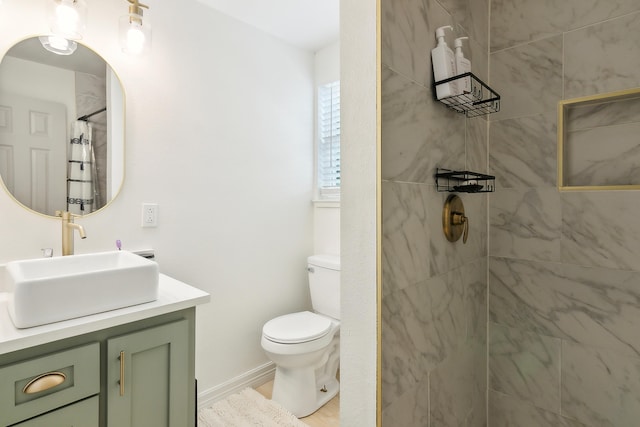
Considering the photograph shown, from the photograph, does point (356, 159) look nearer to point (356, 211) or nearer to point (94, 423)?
point (356, 211)

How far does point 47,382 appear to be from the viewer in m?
0.94

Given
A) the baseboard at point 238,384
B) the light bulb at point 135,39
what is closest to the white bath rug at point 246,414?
the baseboard at point 238,384

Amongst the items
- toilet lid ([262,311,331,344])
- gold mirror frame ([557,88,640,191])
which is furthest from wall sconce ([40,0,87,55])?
gold mirror frame ([557,88,640,191])

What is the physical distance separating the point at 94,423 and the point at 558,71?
1931 mm

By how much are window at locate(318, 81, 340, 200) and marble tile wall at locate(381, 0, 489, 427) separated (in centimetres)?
125

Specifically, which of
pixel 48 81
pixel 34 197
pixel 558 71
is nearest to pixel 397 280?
pixel 558 71

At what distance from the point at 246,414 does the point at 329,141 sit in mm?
1823

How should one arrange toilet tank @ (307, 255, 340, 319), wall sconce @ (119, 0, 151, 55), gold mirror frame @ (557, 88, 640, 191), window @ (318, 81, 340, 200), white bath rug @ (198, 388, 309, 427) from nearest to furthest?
gold mirror frame @ (557, 88, 640, 191)
wall sconce @ (119, 0, 151, 55)
white bath rug @ (198, 388, 309, 427)
toilet tank @ (307, 255, 340, 319)
window @ (318, 81, 340, 200)

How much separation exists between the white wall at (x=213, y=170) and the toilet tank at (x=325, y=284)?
0.20m

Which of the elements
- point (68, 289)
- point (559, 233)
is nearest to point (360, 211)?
point (559, 233)

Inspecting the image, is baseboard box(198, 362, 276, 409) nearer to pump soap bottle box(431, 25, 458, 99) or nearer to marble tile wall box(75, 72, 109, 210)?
marble tile wall box(75, 72, 109, 210)

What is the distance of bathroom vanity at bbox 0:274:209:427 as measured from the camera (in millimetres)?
909

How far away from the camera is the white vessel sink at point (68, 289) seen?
0.96 m

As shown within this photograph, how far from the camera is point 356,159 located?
2.67 ft
